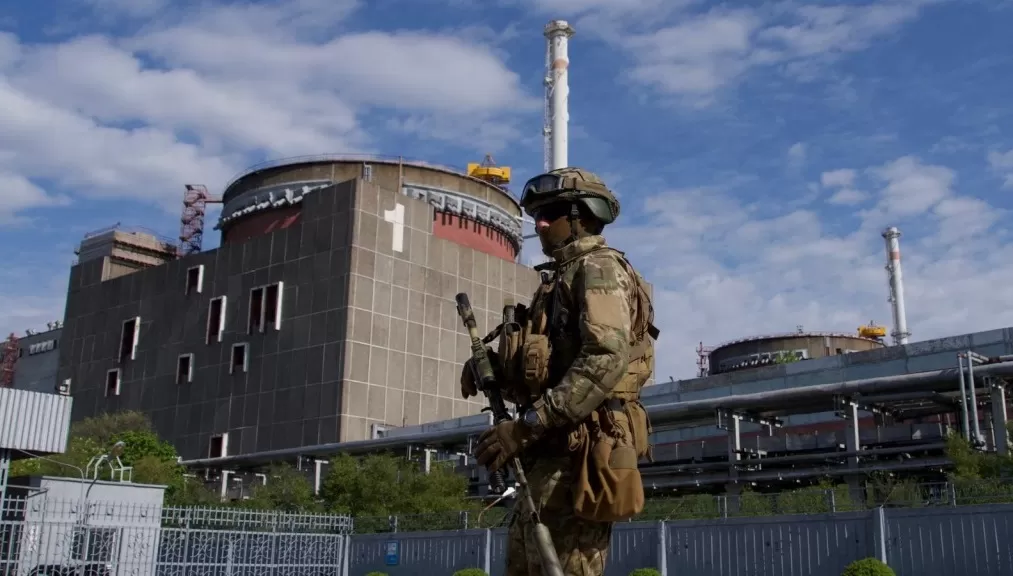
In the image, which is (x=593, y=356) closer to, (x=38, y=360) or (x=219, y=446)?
(x=219, y=446)

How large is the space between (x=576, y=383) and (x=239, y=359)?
57.8 metres

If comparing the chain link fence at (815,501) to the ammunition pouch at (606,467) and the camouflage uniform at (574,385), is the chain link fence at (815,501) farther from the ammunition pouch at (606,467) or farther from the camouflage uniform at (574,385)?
the ammunition pouch at (606,467)

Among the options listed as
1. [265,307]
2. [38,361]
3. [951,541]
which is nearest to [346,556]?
[951,541]

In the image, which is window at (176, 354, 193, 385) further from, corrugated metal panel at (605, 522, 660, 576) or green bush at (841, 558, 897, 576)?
green bush at (841, 558, 897, 576)

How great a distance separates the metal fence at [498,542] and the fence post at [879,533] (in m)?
0.03

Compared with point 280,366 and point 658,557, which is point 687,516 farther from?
point 280,366

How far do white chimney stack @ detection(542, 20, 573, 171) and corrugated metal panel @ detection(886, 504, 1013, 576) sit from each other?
42.7 metres

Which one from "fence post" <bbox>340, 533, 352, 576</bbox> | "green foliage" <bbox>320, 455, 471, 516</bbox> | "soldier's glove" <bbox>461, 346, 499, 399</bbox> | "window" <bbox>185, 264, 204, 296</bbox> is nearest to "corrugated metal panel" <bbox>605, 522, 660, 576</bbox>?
"fence post" <bbox>340, 533, 352, 576</bbox>

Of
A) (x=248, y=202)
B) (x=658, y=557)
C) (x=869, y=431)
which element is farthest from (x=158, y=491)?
(x=248, y=202)

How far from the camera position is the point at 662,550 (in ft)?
73.6

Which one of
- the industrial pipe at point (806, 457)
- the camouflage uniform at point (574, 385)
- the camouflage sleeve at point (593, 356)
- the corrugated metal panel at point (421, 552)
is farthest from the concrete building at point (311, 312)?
the camouflage sleeve at point (593, 356)

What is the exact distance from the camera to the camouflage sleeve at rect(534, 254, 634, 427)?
211 inches

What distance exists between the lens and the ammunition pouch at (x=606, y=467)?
544 cm

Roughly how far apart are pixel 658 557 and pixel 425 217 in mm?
40668
